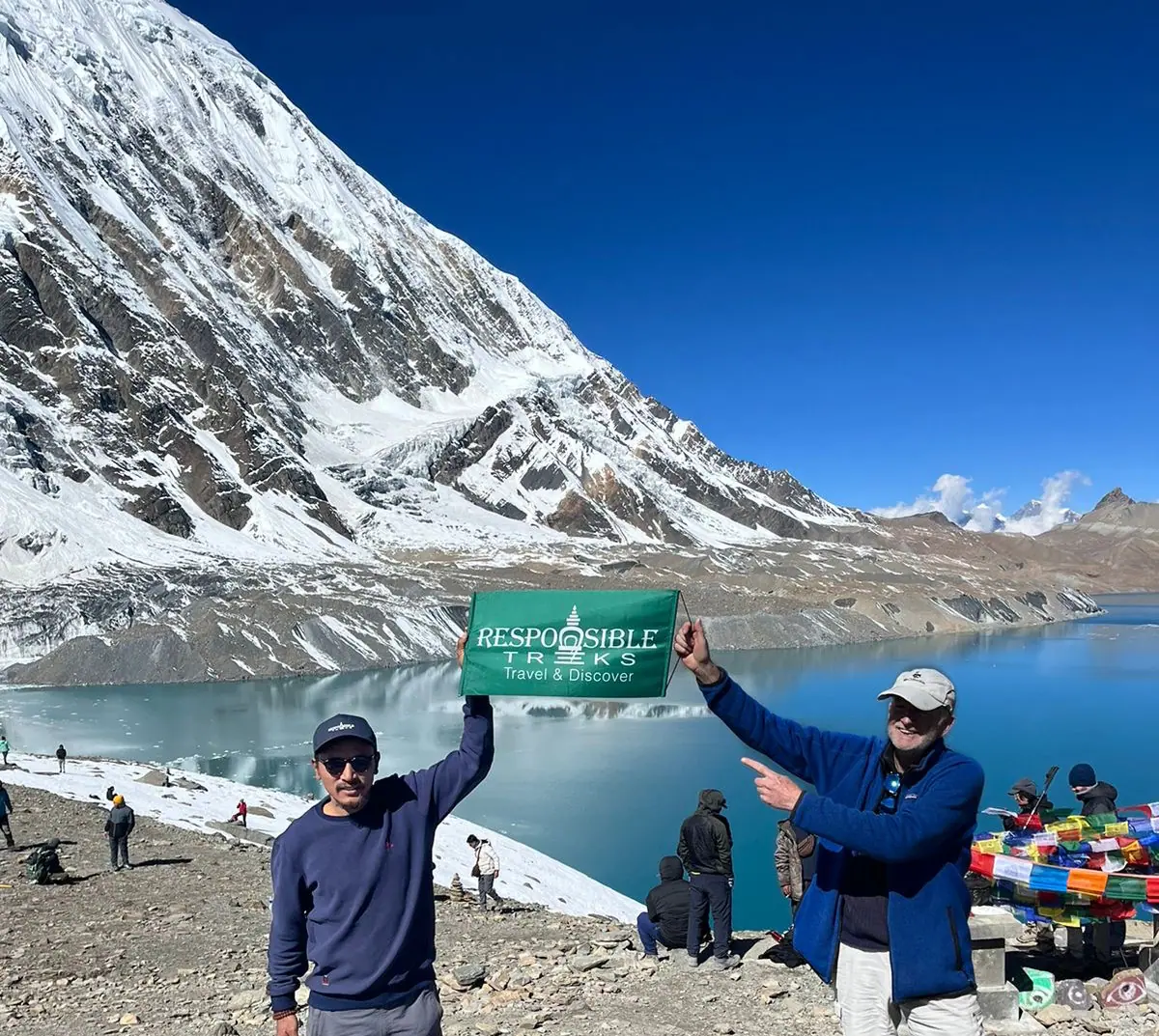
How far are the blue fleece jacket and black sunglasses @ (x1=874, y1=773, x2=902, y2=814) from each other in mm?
19

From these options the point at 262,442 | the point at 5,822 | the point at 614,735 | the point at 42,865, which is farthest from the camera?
the point at 262,442

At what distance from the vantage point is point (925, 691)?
3.17 m

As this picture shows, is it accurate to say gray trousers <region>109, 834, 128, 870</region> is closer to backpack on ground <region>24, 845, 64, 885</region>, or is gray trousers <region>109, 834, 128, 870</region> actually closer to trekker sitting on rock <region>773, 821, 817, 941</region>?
backpack on ground <region>24, 845, 64, 885</region>

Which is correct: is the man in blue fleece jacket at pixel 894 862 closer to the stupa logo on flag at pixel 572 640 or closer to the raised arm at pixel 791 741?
the raised arm at pixel 791 741

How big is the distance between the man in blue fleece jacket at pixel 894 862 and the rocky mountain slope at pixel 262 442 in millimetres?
59126

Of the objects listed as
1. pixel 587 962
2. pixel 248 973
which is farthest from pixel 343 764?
pixel 248 973

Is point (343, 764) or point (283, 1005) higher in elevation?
point (343, 764)

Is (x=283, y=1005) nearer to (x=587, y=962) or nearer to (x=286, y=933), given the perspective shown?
(x=286, y=933)

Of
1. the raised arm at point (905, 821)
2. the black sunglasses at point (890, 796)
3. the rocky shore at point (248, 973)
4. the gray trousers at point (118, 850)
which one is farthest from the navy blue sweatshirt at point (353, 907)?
the gray trousers at point (118, 850)

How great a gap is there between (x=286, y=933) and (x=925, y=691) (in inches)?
93.0

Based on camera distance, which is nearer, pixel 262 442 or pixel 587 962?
pixel 587 962

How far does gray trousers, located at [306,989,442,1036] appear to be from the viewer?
331cm

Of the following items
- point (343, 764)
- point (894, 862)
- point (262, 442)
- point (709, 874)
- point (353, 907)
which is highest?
point (262, 442)

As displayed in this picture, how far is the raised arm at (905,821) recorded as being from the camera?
2.98 metres
